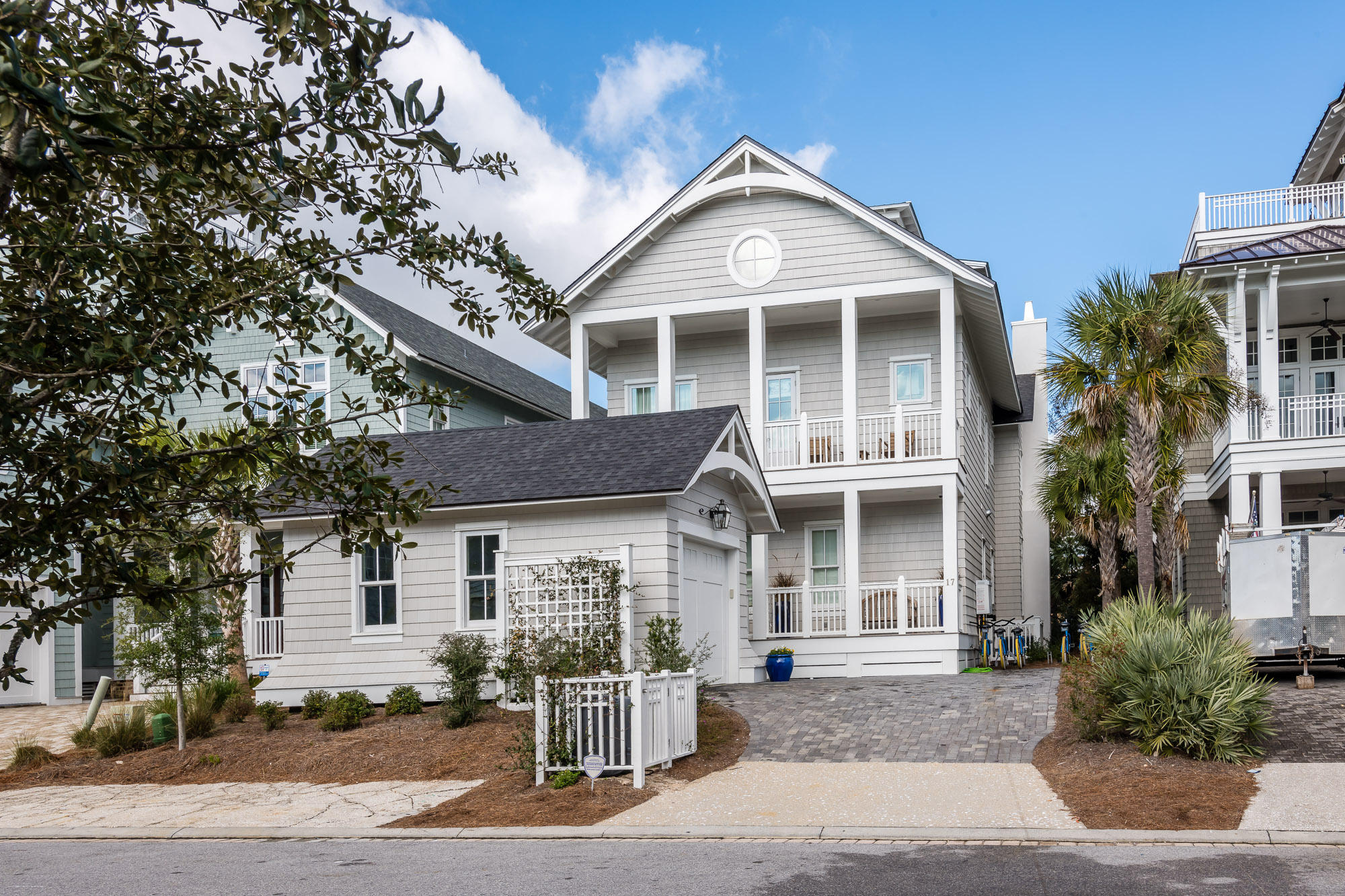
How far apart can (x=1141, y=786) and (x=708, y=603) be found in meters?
8.30

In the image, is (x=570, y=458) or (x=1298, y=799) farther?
(x=570, y=458)

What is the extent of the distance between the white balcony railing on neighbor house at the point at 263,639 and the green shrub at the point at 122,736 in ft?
19.9

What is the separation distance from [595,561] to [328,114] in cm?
1136

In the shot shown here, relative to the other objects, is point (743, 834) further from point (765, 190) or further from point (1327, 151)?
point (1327, 151)

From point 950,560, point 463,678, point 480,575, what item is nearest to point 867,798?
point 463,678

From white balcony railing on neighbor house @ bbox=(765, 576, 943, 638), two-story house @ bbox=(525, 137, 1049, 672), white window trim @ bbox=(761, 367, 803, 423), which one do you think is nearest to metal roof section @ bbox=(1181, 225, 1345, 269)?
two-story house @ bbox=(525, 137, 1049, 672)

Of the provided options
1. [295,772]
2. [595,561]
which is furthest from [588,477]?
[295,772]

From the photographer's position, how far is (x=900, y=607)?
67.5 ft

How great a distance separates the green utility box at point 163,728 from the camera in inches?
609

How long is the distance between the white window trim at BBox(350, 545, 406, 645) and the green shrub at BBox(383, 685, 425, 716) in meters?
1.06

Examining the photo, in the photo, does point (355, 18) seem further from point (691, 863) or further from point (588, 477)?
point (588, 477)

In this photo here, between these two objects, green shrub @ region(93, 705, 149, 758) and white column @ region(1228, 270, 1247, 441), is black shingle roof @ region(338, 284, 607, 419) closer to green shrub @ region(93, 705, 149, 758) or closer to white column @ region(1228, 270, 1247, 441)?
green shrub @ region(93, 705, 149, 758)

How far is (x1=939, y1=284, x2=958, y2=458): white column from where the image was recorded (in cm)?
2130

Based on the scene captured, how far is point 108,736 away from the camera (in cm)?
1527
